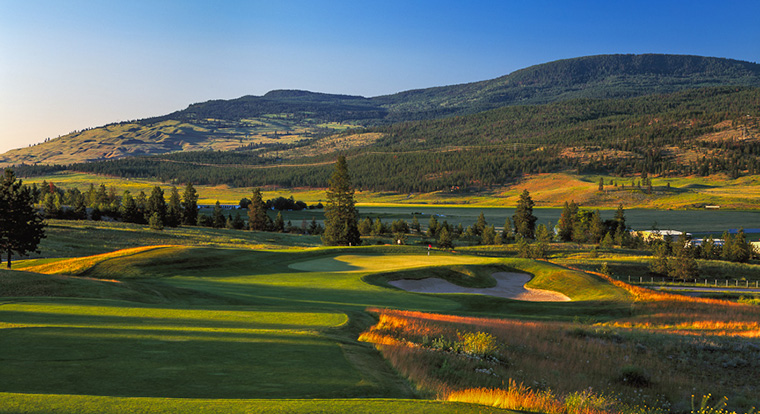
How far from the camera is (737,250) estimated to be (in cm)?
10044

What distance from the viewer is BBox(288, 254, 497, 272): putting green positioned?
40.9 metres

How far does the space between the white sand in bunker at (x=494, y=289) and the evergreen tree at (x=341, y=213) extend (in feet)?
165

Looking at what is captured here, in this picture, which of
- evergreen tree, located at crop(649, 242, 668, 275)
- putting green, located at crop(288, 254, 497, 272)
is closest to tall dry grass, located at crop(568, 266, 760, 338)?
putting green, located at crop(288, 254, 497, 272)

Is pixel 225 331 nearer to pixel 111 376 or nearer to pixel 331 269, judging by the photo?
pixel 111 376

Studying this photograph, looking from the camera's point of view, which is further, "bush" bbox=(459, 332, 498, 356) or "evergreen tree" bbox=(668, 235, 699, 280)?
"evergreen tree" bbox=(668, 235, 699, 280)

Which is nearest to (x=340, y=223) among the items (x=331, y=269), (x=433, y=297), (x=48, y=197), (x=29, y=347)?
(x=331, y=269)

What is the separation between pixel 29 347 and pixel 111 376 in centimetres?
275

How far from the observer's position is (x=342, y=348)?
1264 centimetres

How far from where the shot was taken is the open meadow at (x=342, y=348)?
853cm

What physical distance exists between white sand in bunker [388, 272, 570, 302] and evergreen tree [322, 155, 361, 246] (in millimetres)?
50255

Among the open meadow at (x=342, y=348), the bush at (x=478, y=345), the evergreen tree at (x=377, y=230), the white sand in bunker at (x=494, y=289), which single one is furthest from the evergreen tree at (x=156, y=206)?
the bush at (x=478, y=345)

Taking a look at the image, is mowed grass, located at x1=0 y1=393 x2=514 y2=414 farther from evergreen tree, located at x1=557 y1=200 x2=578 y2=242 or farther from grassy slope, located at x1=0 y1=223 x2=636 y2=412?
evergreen tree, located at x1=557 y1=200 x2=578 y2=242

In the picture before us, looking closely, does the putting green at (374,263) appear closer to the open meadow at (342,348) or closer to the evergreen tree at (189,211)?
the open meadow at (342,348)

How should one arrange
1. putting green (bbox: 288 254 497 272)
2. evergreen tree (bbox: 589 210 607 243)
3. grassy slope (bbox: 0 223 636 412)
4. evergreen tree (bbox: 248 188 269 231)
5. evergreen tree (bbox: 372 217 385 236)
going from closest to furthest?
grassy slope (bbox: 0 223 636 412) < putting green (bbox: 288 254 497 272) < evergreen tree (bbox: 248 188 269 231) < evergreen tree (bbox: 589 210 607 243) < evergreen tree (bbox: 372 217 385 236)
